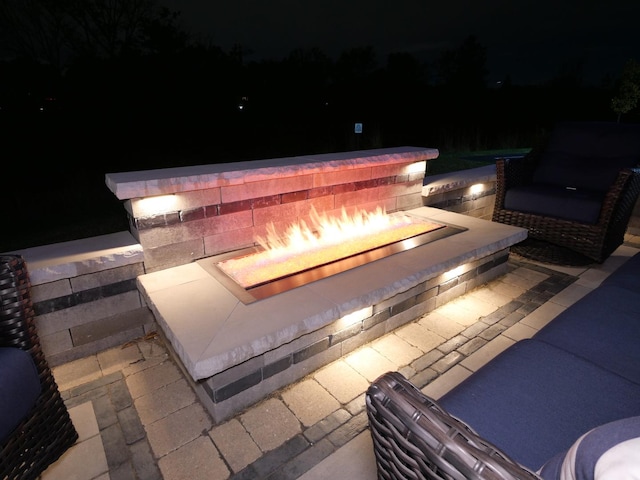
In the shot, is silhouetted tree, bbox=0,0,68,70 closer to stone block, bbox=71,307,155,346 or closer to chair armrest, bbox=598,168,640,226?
stone block, bbox=71,307,155,346

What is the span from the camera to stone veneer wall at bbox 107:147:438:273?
2.24 meters

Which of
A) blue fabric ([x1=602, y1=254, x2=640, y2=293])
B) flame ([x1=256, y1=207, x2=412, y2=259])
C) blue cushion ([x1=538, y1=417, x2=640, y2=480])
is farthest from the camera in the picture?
flame ([x1=256, y1=207, x2=412, y2=259])

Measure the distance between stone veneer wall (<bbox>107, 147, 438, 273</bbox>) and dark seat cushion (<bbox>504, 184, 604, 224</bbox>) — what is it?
130 centimetres

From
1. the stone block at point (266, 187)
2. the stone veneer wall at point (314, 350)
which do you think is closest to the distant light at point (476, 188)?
the stone veneer wall at point (314, 350)

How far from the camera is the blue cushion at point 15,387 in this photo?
1.26 metres

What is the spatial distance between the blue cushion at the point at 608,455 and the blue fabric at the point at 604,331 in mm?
971

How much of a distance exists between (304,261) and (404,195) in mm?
1549

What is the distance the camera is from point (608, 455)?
52 cm

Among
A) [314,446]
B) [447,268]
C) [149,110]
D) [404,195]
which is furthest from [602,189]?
[149,110]

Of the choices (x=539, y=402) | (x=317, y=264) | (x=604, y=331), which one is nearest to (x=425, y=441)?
(x=539, y=402)

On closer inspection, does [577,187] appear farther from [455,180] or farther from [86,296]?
[86,296]

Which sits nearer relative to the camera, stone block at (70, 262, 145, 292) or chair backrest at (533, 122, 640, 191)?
stone block at (70, 262, 145, 292)

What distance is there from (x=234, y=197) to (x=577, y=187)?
11.7ft

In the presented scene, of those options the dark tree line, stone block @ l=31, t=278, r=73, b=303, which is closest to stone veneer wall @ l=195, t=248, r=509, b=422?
stone block @ l=31, t=278, r=73, b=303
